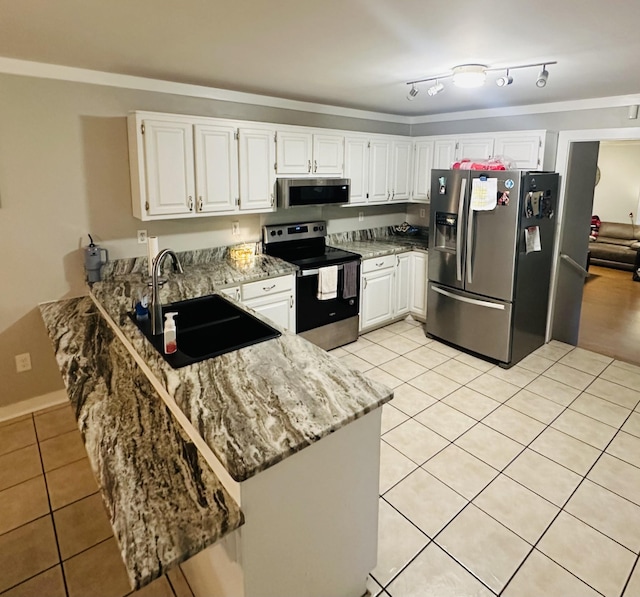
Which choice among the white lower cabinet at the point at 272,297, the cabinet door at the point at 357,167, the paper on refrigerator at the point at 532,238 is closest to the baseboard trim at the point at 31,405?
the white lower cabinet at the point at 272,297

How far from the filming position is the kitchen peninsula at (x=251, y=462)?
4.08 ft

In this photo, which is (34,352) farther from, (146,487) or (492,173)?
(492,173)

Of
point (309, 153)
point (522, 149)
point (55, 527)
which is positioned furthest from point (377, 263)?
point (55, 527)

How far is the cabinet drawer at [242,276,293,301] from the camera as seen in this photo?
3.39 meters

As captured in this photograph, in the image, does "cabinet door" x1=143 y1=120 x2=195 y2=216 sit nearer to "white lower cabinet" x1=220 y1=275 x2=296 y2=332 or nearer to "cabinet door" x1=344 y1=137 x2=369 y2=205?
"white lower cabinet" x1=220 y1=275 x2=296 y2=332

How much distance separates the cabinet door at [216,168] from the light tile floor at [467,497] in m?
1.93

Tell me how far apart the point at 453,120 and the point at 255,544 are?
477cm

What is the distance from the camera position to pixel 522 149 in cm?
407

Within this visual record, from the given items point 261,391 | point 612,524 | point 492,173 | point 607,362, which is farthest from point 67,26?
point 607,362

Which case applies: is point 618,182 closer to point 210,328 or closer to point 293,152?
point 293,152

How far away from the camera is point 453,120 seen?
484cm

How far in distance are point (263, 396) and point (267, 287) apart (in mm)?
1964

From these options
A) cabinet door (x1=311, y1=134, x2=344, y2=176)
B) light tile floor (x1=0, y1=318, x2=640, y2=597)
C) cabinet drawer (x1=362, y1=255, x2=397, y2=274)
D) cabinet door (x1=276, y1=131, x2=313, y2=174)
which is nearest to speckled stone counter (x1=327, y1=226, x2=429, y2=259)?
cabinet drawer (x1=362, y1=255, x2=397, y2=274)

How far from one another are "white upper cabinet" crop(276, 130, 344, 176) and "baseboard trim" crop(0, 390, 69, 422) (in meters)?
2.53
